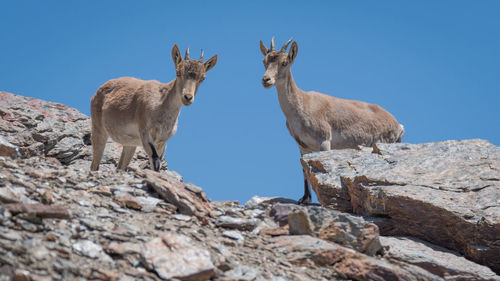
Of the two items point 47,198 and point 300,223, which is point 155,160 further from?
point 47,198

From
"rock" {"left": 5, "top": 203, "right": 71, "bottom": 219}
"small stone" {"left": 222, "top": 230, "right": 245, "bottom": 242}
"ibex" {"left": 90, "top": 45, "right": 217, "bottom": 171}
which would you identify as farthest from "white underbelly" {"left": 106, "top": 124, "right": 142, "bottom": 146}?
"rock" {"left": 5, "top": 203, "right": 71, "bottom": 219}

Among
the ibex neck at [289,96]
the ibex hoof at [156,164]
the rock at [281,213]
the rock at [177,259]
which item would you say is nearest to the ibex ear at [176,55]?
the ibex hoof at [156,164]

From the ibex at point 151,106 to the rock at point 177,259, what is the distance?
5.40m

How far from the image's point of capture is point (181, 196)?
7.54m

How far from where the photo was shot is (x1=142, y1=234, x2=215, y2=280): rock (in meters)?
5.19

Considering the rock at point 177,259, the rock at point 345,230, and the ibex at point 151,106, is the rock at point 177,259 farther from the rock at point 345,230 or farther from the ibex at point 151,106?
the ibex at point 151,106

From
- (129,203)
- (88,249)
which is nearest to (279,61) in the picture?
(129,203)

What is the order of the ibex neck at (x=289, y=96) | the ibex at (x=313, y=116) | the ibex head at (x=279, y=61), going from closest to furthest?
the ibex at (x=313, y=116) → the ibex head at (x=279, y=61) → the ibex neck at (x=289, y=96)

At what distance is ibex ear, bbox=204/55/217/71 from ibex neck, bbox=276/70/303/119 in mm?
2156

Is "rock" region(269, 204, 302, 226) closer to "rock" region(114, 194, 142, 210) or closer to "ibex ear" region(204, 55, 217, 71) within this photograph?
"rock" region(114, 194, 142, 210)

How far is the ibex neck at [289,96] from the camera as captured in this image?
13.1 m

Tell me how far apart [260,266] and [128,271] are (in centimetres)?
167

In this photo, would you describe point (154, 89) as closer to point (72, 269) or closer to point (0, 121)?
point (0, 121)

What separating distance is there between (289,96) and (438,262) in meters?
6.32
